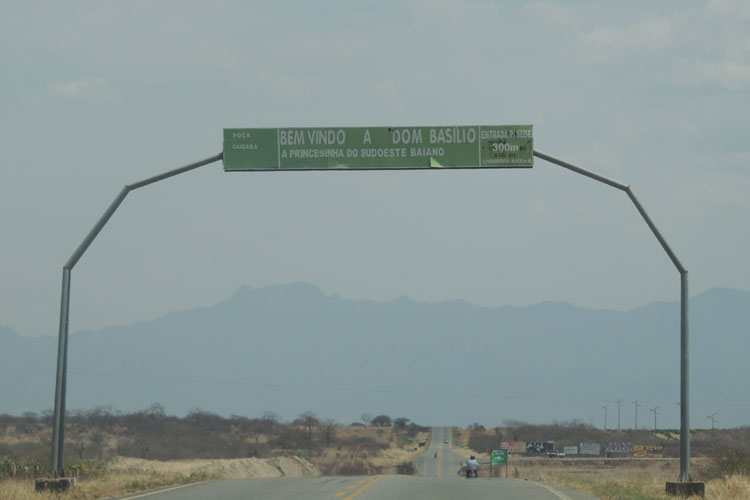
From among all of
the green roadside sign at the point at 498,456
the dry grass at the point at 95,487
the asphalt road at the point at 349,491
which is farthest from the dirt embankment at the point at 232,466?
the asphalt road at the point at 349,491

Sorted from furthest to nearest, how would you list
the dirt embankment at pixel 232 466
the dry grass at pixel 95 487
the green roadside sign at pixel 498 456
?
the green roadside sign at pixel 498 456 → the dirt embankment at pixel 232 466 → the dry grass at pixel 95 487

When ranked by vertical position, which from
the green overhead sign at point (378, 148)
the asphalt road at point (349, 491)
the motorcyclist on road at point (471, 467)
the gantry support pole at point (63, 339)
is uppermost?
the green overhead sign at point (378, 148)

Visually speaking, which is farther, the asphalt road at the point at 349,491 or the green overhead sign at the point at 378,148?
the green overhead sign at the point at 378,148

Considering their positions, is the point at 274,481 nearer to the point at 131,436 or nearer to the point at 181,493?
the point at 181,493

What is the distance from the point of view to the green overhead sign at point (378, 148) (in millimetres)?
22750

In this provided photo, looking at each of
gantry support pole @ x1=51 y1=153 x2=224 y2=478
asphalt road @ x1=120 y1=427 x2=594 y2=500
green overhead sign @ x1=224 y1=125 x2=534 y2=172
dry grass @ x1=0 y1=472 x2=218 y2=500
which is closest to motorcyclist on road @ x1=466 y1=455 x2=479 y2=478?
asphalt road @ x1=120 y1=427 x2=594 y2=500

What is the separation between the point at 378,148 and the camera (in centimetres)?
2286

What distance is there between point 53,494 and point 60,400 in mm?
2812

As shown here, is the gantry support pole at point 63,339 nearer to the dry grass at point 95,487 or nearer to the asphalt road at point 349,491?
the dry grass at point 95,487

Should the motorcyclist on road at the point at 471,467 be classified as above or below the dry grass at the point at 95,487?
below

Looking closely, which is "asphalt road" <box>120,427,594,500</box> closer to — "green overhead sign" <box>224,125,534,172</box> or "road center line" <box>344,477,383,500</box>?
"road center line" <box>344,477,383,500</box>

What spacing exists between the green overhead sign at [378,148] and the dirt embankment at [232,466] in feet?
93.1

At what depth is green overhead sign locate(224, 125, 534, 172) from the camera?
896 inches

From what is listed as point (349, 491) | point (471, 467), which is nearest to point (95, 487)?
point (349, 491)
